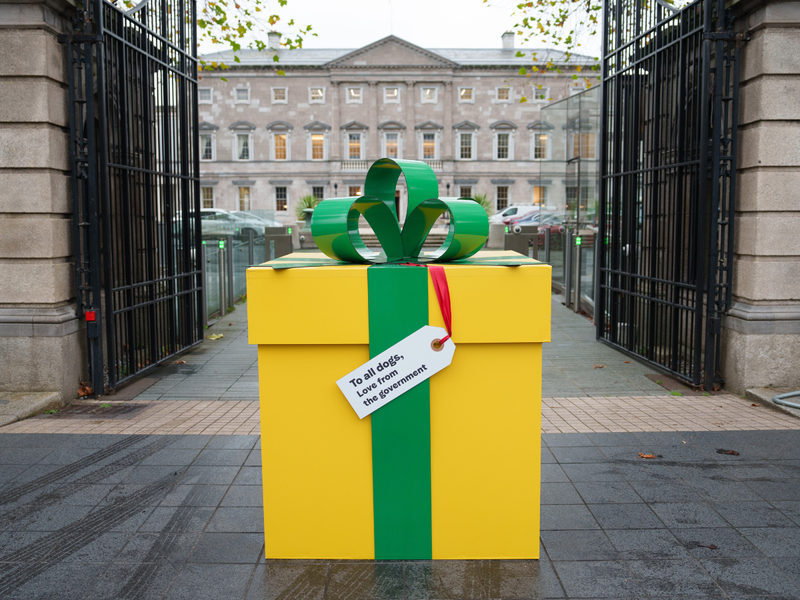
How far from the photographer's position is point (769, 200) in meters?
6.51

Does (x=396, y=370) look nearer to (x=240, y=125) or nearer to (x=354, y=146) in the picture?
(x=354, y=146)

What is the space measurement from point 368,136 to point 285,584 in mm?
59103

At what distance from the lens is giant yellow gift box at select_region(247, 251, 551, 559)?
306cm

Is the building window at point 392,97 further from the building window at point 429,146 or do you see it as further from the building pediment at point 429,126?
the building window at point 429,146

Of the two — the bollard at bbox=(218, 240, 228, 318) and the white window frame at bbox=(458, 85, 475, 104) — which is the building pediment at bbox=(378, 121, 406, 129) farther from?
the bollard at bbox=(218, 240, 228, 318)

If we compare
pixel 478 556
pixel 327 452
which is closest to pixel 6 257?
pixel 327 452

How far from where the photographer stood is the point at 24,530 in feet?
12.3

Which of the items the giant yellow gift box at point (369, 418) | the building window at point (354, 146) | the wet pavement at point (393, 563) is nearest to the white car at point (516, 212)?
the building window at point (354, 146)

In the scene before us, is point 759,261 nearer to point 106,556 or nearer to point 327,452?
point 327,452

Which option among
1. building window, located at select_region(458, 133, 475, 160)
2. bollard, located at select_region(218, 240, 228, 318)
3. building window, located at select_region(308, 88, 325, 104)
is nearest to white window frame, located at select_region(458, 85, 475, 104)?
building window, located at select_region(458, 133, 475, 160)

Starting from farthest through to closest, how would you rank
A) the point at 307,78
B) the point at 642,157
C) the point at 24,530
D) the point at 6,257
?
the point at 307,78, the point at 642,157, the point at 6,257, the point at 24,530

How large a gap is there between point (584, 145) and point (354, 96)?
165 ft

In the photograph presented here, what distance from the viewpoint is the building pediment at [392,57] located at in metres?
59.4

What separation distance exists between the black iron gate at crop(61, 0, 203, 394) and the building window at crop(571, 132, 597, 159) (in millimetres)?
6812
